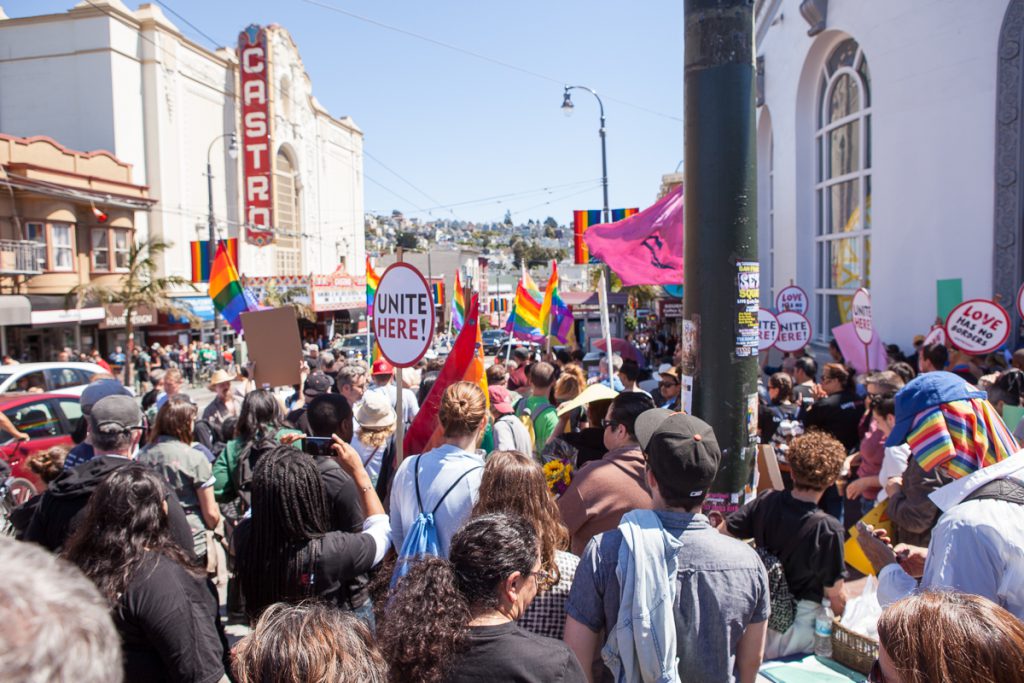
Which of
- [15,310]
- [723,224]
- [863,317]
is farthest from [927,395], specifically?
[15,310]

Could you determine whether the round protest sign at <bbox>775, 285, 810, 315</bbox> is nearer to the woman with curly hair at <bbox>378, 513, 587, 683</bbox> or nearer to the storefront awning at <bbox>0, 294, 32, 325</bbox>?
the woman with curly hair at <bbox>378, 513, 587, 683</bbox>

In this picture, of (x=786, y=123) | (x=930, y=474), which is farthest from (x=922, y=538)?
(x=786, y=123)

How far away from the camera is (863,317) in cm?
975

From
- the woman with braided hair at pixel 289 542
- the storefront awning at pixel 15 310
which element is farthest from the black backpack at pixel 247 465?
the storefront awning at pixel 15 310

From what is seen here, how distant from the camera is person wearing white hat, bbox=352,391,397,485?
4809 mm

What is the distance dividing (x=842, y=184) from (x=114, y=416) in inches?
663

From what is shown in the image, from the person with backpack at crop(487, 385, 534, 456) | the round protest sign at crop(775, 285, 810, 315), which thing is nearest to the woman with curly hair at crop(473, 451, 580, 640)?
the person with backpack at crop(487, 385, 534, 456)

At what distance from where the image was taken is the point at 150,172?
3158 cm

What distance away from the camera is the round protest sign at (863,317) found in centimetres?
966

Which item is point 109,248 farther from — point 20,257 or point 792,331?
point 792,331

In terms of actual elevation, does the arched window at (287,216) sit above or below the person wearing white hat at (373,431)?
above

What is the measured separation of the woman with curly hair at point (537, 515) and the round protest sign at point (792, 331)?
930 cm

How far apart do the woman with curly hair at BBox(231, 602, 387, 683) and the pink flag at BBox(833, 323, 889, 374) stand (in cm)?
971

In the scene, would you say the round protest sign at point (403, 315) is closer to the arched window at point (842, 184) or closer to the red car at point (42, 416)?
the red car at point (42, 416)
